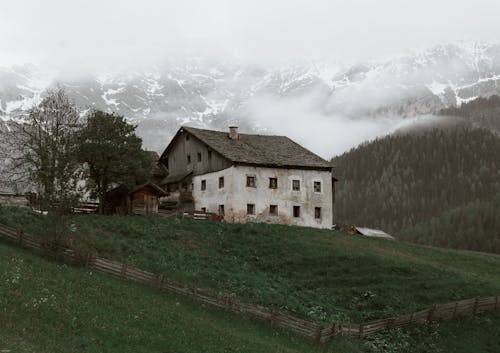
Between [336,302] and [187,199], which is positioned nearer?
[336,302]

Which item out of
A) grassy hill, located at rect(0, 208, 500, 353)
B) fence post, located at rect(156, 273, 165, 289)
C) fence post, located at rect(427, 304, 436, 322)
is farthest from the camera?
fence post, located at rect(427, 304, 436, 322)

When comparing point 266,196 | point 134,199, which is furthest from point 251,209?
point 134,199

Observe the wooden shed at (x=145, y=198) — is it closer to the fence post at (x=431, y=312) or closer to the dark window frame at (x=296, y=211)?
the dark window frame at (x=296, y=211)

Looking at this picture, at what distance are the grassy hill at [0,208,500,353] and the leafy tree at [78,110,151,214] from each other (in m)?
7.02

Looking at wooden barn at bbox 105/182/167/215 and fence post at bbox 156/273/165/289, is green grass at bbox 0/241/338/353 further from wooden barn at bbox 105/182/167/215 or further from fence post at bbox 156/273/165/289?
wooden barn at bbox 105/182/167/215

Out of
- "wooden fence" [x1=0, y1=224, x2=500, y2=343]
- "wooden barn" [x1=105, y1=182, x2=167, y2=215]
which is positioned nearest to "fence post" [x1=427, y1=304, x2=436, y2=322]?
"wooden fence" [x1=0, y1=224, x2=500, y2=343]

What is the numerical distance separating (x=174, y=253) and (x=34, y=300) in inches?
849

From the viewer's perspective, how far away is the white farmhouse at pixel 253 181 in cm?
6912

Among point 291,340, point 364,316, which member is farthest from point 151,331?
point 364,316

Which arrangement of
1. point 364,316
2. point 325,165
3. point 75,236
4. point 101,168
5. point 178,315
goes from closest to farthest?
point 178,315 < point 364,316 < point 75,236 < point 101,168 < point 325,165

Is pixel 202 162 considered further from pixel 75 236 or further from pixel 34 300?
pixel 34 300

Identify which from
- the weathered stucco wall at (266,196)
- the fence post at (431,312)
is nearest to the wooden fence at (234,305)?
the fence post at (431,312)

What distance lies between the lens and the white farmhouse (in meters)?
69.1

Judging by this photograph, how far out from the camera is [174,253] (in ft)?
155
